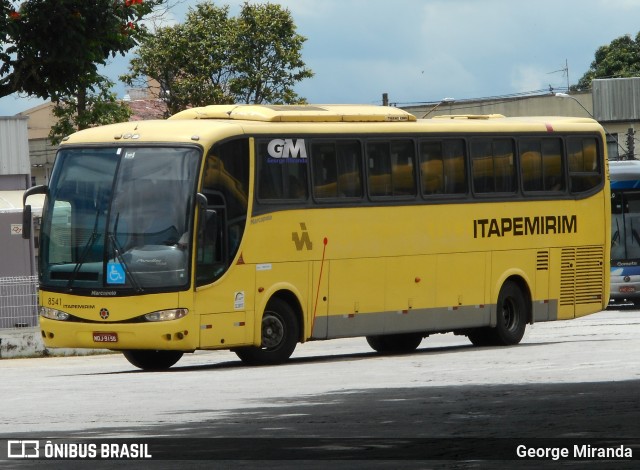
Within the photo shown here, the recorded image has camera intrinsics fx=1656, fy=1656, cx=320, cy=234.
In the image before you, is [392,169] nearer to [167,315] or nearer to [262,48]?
[167,315]

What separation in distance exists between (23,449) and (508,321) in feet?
48.6

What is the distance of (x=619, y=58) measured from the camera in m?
91.7

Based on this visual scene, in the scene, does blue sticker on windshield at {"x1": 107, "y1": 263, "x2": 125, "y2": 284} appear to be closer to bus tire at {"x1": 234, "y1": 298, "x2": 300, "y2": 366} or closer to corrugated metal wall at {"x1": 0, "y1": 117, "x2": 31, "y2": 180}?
bus tire at {"x1": 234, "y1": 298, "x2": 300, "y2": 366}

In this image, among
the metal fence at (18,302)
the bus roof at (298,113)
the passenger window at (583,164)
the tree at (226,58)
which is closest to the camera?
the bus roof at (298,113)

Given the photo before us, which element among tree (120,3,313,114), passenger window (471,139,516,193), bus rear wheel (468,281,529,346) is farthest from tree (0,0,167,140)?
tree (120,3,313,114)

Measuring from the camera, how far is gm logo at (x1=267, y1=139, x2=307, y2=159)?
2211cm

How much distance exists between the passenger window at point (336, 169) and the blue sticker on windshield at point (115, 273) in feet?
10.3

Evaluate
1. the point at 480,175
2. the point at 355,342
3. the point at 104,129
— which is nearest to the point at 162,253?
the point at 104,129

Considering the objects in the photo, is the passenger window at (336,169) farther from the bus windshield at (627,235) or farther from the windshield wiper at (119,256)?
the bus windshield at (627,235)

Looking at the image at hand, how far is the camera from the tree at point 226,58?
198 ft

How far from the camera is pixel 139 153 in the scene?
21328 millimetres

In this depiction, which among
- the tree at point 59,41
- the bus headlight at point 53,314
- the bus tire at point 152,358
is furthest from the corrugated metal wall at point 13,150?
the tree at point 59,41

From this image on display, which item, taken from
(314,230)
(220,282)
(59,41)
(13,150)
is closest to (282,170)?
(314,230)

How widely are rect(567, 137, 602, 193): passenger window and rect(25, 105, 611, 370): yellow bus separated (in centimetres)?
3
